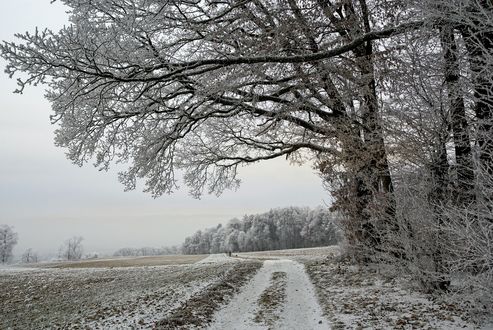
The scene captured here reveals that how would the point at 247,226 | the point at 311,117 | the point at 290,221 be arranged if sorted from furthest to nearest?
the point at 247,226
the point at 290,221
the point at 311,117

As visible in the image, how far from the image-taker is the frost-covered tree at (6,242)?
85537 millimetres

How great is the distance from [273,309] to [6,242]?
318 ft

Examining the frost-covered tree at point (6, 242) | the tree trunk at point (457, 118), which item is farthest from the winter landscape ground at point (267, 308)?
the frost-covered tree at point (6, 242)

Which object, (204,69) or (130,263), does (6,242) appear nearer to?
(130,263)

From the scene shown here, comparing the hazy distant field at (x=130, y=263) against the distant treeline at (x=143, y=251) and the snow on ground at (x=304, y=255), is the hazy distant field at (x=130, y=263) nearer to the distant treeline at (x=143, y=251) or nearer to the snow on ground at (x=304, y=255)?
the snow on ground at (x=304, y=255)

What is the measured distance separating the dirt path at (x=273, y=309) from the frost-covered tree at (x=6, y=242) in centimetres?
9266

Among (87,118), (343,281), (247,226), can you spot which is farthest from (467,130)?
(247,226)

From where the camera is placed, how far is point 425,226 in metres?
7.30

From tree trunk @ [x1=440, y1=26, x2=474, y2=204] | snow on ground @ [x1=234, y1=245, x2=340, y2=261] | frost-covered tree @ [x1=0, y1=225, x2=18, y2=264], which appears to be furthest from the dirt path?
frost-covered tree @ [x1=0, y1=225, x2=18, y2=264]

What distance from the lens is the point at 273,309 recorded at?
29.6 feet

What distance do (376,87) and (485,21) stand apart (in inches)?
170

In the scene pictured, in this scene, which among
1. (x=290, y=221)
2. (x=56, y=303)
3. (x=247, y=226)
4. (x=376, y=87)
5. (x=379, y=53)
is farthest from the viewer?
(x=247, y=226)

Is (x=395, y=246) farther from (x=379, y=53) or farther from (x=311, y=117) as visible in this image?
(x=311, y=117)

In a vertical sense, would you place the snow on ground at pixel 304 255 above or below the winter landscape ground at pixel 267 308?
below
